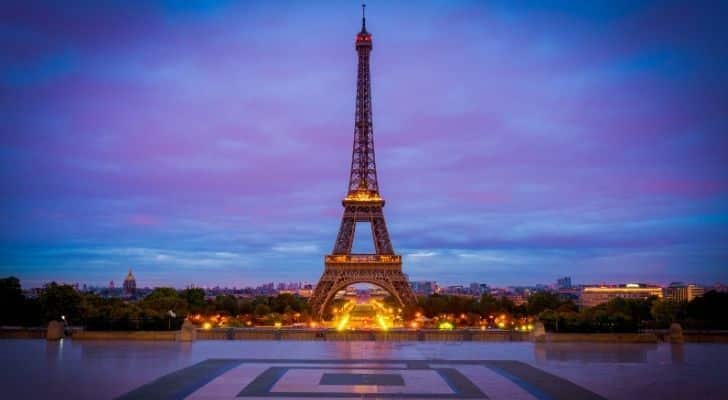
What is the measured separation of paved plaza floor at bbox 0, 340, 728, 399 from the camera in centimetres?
1855

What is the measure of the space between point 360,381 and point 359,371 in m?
2.40

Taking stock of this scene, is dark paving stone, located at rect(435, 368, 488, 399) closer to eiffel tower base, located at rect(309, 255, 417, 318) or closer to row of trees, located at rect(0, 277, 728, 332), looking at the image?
row of trees, located at rect(0, 277, 728, 332)

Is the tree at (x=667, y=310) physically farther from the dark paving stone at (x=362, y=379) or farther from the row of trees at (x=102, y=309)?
the dark paving stone at (x=362, y=379)

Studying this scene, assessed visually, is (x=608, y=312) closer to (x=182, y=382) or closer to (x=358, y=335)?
(x=358, y=335)

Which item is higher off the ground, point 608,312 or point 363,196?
point 363,196

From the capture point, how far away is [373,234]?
275ft

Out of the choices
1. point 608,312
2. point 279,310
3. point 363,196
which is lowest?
point 279,310

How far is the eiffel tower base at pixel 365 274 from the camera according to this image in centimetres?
8050

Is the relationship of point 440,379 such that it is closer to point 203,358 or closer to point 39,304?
point 203,358

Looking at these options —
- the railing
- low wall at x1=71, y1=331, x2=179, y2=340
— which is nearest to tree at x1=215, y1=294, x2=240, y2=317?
the railing

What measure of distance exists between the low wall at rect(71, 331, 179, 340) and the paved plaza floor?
0.95 metres

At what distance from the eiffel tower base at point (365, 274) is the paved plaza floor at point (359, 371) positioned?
4767cm

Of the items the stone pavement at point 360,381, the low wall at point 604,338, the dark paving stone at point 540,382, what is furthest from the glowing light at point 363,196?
the dark paving stone at point 540,382

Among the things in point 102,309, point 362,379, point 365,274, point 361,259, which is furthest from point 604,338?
point 361,259
